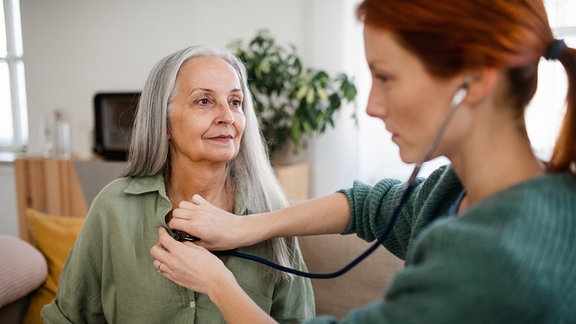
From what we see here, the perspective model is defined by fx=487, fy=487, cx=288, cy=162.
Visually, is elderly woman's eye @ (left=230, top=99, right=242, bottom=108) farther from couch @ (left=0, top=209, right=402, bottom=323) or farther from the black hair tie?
the black hair tie

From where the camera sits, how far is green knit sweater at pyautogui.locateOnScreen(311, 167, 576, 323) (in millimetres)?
606

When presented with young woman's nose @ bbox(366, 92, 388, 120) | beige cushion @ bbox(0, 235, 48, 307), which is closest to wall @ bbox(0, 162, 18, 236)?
beige cushion @ bbox(0, 235, 48, 307)

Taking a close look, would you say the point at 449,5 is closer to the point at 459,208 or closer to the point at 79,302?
the point at 459,208

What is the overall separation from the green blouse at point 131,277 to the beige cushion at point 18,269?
0.44 metres

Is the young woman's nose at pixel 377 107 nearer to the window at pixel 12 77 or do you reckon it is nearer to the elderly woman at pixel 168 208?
the elderly woman at pixel 168 208

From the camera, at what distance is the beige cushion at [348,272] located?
5.52ft

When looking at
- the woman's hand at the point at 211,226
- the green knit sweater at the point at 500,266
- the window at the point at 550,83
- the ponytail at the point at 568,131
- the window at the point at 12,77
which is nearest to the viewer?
the green knit sweater at the point at 500,266

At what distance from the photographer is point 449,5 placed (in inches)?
27.1

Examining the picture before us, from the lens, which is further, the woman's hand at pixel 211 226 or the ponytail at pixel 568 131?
the woman's hand at pixel 211 226

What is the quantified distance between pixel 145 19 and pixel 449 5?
3.62 m

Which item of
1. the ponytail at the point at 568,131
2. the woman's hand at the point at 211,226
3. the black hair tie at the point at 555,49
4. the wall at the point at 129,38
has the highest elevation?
the wall at the point at 129,38

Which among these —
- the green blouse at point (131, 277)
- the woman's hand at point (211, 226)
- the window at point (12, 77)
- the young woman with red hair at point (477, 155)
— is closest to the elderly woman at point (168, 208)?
the green blouse at point (131, 277)

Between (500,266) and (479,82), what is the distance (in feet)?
0.87

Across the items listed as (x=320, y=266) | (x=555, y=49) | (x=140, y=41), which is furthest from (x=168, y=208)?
(x=140, y=41)
